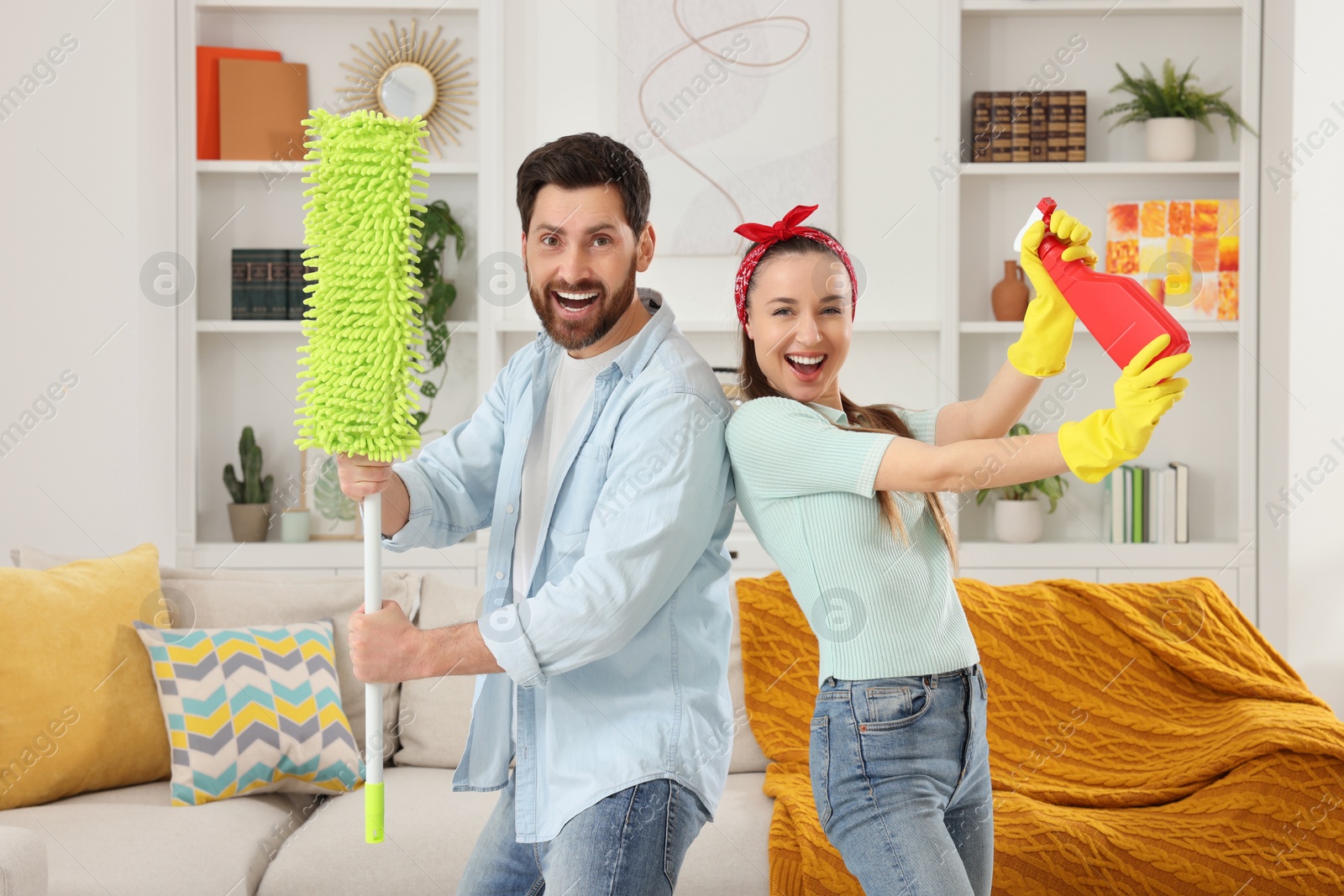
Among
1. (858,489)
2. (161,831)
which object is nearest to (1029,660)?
(858,489)

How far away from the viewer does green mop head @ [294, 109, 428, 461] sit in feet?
3.70

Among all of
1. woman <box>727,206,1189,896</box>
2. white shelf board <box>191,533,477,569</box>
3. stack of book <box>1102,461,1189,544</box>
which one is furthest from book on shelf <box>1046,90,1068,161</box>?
woman <box>727,206,1189,896</box>

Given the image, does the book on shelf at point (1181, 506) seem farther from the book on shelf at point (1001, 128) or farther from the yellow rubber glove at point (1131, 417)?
the yellow rubber glove at point (1131, 417)

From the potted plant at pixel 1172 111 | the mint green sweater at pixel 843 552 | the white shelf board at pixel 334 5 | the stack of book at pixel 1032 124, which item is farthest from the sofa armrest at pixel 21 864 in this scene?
the potted plant at pixel 1172 111

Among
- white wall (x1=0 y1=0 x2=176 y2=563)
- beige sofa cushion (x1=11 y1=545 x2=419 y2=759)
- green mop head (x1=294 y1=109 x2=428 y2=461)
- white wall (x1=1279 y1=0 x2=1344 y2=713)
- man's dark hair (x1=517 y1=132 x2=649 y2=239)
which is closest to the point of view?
green mop head (x1=294 y1=109 x2=428 y2=461)

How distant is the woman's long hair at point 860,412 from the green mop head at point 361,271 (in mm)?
480

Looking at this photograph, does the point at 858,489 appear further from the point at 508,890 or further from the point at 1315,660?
the point at 1315,660

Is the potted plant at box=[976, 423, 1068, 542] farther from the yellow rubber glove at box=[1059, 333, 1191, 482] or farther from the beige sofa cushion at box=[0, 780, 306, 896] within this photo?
the yellow rubber glove at box=[1059, 333, 1191, 482]

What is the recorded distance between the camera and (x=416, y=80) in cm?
371

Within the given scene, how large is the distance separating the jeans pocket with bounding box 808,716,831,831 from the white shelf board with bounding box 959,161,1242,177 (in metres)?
2.72

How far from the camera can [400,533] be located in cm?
142

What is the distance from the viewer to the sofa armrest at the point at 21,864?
1.53 meters

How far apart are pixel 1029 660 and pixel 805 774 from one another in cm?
59

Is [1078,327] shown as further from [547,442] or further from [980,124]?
[547,442]
